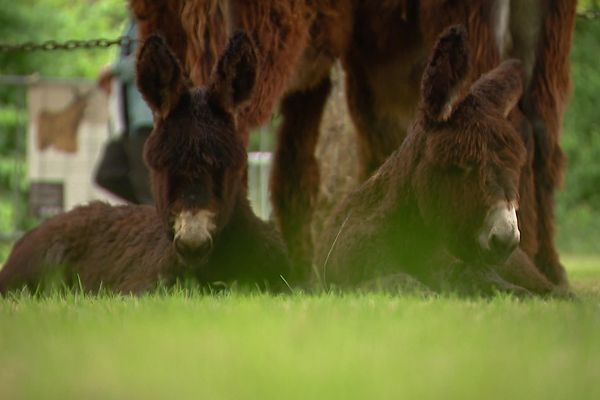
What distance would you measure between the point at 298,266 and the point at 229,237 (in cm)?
105

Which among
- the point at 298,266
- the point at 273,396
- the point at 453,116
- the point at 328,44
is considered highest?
the point at 328,44

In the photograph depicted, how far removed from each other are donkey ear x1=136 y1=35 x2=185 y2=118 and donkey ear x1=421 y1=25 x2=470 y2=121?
977 millimetres

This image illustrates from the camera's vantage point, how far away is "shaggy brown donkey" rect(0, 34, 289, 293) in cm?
399

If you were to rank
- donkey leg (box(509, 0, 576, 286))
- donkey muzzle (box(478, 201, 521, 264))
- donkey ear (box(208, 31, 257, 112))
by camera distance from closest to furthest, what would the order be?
donkey muzzle (box(478, 201, 521, 264)) < donkey ear (box(208, 31, 257, 112)) < donkey leg (box(509, 0, 576, 286))

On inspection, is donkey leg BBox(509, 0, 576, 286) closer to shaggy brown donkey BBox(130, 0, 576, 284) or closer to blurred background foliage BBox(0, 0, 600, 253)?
shaggy brown donkey BBox(130, 0, 576, 284)

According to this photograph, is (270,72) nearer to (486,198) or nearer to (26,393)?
(486,198)

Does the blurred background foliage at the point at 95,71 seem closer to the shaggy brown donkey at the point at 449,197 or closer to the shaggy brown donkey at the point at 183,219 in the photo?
the shaggy brown donkey at the point at 183,219

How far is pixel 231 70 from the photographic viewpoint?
4.34m

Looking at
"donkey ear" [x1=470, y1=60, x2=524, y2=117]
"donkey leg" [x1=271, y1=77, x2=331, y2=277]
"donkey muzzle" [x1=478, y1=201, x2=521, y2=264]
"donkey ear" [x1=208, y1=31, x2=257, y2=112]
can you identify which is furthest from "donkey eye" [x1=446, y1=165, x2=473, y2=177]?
"donkey leg" [x1=271, y1=77, x2=331, y2=277]

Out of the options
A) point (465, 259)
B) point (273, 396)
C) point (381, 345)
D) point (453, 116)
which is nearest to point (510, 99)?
point (453, 116)

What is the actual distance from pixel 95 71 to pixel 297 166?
60.2 feet

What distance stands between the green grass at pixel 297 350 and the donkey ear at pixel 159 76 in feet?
3.81

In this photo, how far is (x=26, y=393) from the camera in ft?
5.62

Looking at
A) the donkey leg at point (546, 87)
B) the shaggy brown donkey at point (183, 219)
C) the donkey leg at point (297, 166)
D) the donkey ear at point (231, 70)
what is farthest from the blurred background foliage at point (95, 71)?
the donkey leg at point (546, 87)
